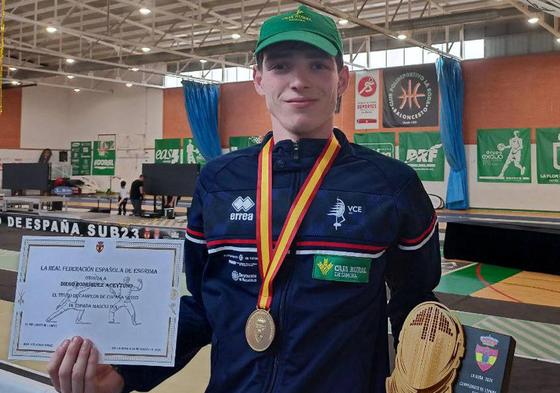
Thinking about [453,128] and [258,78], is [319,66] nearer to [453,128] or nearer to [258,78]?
[258,78]

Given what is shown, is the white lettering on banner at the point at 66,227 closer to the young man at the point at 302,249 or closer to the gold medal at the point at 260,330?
the young man at the point at 302,249

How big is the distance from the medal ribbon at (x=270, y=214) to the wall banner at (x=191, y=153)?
64.7 feet

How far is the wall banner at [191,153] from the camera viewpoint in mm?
20906

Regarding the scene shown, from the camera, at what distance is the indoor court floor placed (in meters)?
3.53

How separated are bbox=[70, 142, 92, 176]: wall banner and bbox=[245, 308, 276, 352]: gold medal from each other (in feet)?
83.7

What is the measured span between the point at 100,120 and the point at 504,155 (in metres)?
18.5

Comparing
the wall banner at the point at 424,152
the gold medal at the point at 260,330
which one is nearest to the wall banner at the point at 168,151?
the wall banner at the point at 424,152

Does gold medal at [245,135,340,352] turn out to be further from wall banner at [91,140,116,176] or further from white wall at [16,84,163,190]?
wall banner at [91,140,116,176]

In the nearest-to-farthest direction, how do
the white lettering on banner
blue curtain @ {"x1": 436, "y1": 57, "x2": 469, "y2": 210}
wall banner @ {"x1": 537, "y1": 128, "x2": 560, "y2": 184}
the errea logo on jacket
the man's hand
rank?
the man's hand, the errea logo on jacket, the white lettering on banner, wall banner @ {"x1": 537, "y1": 128, "x2": 560, "y2": 184}, blue curtain @ {"x1": 436, "y1": 57, "x2": 469, "y2": 210}

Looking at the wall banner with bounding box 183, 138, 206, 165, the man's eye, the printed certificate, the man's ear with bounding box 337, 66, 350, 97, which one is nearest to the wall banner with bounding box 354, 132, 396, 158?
the wall banner with bounding box 183, 138, 206, 165

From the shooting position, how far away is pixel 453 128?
15336 millimetres

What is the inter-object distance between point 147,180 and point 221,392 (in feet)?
27.3

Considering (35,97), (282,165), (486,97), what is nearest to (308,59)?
(282,165)

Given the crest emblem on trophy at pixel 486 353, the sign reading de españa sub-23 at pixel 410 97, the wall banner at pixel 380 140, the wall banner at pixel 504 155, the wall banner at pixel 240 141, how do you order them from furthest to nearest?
1. the wall banner at pixel 240 141
2. the wall banner at pixel 380 140
3. the sign reading de españa sub-23 at pixel 410 97
4. the wall banner at pixel 504 155
5. the crest emblem on trophy at pixel 486 353
